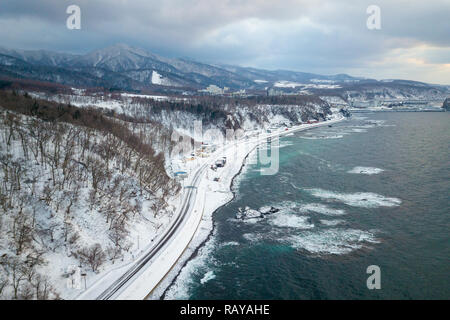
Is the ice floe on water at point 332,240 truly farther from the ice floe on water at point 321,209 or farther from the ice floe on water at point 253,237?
the ice floe on water at point 321,209

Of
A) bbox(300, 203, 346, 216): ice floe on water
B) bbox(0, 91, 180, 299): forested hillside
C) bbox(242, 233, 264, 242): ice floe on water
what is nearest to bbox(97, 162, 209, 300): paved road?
bbox(0, 91, 180, 299): forested hillside

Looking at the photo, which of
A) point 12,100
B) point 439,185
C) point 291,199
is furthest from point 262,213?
point 12,100

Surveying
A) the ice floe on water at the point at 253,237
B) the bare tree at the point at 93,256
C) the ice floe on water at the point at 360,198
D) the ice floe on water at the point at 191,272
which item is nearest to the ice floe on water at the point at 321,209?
the ice floe on water at the point at 360,198

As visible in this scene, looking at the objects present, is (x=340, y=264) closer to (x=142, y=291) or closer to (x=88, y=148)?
(x=142, y=291)

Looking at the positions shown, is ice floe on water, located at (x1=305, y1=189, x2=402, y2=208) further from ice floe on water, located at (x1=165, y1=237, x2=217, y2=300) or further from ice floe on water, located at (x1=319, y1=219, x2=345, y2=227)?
ice floe on water, located at (x1=165, y1=237, x2=217, y2=300)

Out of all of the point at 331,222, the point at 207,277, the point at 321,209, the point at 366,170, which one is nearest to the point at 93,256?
the point at 207,277

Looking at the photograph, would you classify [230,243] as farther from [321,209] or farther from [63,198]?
[63,198]
